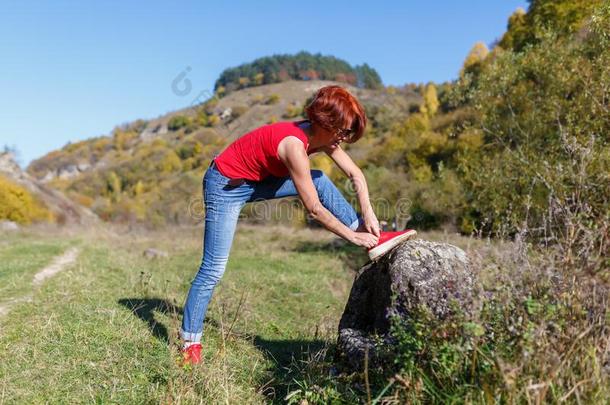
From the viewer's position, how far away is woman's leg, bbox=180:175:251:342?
4133 mm

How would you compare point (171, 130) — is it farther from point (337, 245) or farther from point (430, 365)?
point (430, 365)

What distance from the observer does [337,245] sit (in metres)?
19.1

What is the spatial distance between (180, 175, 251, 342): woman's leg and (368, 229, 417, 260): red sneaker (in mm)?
1221

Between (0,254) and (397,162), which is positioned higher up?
(397,162)

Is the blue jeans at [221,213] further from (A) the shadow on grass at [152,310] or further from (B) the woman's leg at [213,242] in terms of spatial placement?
(A) the shadow on grass at [152,310]

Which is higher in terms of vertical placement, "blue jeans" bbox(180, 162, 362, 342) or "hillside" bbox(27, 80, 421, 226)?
"hillside" bbox(27, 80, 421, 226)

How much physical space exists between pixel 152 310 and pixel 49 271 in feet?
13.3

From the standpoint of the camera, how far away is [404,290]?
3.65m

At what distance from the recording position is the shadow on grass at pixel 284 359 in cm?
384

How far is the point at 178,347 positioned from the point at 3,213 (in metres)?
31.8

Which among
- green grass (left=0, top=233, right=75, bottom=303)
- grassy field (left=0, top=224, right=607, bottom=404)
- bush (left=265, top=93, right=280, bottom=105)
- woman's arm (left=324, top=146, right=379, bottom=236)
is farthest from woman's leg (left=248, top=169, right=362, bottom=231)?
bush (left=265, top=93, right=280, bottom=105)

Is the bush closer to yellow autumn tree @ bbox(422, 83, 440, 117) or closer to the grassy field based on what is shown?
yellow autumn tree @ bbox(422, 83, 440, 117)

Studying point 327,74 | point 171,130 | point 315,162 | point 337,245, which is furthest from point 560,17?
point 171,130

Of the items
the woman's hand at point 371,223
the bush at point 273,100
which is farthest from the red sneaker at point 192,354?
the bush at point 273,100
